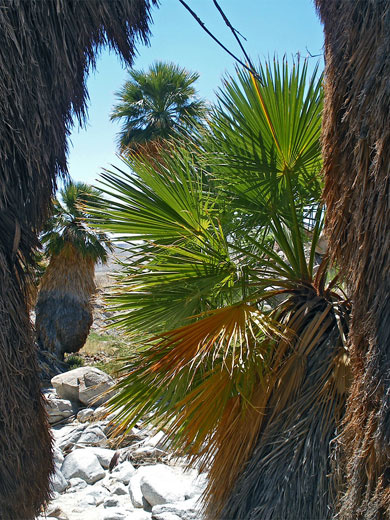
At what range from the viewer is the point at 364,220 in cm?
294

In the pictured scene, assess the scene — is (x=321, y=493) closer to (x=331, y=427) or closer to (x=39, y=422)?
(x=331, y=427)

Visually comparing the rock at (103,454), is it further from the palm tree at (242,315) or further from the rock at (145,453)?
the palm tree at (242,315)

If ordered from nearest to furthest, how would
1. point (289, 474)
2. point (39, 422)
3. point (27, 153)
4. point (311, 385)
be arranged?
point (27, 153) → point (39, 422) → point (289, 474) → point (311, 385)

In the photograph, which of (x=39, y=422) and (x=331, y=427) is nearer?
(x=39, y=422)

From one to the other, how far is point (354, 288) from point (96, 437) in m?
7.85

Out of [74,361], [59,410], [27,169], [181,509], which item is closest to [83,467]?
[181,509]

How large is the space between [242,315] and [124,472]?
5283mm

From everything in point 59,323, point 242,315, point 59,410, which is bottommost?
point 59,410

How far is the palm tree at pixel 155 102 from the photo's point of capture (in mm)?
13383

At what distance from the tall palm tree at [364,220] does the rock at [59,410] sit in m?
9.96

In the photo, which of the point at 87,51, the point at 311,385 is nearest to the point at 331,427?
the point at 311,385

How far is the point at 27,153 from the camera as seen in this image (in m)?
2.52

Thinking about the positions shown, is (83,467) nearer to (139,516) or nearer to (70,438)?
(70,438)

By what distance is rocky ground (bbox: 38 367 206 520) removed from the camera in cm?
592
